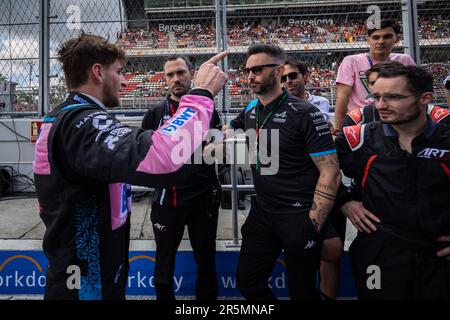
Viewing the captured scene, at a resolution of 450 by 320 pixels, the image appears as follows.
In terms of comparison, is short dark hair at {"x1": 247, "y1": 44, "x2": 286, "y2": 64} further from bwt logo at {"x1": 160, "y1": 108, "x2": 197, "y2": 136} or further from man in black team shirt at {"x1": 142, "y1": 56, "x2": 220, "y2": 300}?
bwt logo at {"x1": 160, "y1": 108, "x2": 197, "y2": 136}

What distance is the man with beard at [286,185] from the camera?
1814 millimetres

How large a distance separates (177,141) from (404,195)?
120 cm

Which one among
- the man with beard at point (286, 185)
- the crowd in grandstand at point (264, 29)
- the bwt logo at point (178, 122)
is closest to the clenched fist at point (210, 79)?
the bwt logo at point (178, 122)

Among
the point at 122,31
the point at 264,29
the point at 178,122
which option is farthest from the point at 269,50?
the point at 264,29

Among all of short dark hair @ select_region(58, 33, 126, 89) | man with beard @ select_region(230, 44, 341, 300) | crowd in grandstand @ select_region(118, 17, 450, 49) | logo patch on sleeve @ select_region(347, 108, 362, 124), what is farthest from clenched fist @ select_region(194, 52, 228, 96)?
crowd in grandstand @ select_region(118, 17, 450, 49)

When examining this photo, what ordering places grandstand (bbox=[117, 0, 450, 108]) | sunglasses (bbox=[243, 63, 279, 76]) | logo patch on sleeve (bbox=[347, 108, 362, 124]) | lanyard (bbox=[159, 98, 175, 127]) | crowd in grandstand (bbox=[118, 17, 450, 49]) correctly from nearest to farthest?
sunglasses (bbox=[243, 63, 279, 76]) → logo patch on sleeve (bbox=[347, 108, 362, 124]) → lanyard (bbox=[159, 98, 175, 127]) → grandstand (bbox=[117, 0, 450, 108]) → crowd in grandstand (bbox=[118, 17, 450, 49])

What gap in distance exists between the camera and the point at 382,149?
168 centimetres

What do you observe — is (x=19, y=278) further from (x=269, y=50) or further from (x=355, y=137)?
(x=355, y=137)

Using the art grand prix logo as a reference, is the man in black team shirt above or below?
above

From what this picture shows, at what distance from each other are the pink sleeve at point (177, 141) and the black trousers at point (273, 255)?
3.41 feet

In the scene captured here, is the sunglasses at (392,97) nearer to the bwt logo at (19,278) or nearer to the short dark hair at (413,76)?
the short dark hair at (413,76)

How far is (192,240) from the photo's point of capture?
232cm

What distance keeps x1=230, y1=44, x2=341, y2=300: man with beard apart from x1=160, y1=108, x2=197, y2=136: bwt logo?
97 centimetres

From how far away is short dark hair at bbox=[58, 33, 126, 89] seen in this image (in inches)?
51.3
